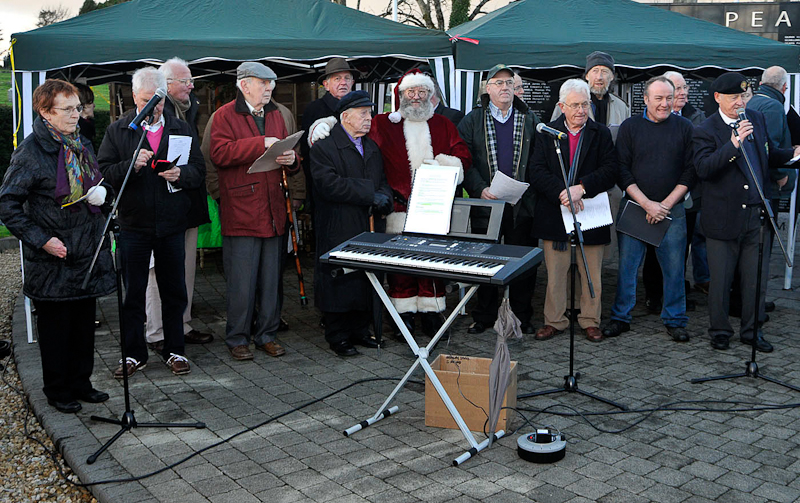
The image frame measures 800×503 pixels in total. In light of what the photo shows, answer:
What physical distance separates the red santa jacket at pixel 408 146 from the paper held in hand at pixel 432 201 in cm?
126

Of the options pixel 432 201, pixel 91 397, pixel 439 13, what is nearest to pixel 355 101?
pixel 432 201

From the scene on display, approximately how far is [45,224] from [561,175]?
365 centimetres

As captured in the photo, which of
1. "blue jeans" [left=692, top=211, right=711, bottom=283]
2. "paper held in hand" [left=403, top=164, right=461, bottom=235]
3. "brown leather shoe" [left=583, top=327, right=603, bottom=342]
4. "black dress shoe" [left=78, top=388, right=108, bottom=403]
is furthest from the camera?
"blue jeans" [left=692, top=211, right=711, bottom=283]

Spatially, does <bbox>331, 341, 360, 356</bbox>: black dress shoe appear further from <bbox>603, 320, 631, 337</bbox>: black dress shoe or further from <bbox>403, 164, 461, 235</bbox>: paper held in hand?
<bbox>603, 320, 631, 337</bbox>: black dress shoe

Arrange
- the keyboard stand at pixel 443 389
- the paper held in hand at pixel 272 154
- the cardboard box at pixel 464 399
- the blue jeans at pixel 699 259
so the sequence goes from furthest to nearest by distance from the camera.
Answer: the blue jeans at pixel 699 259, the paper held in hand at pixel 272 154, the cardboard box at pixel 464 399, the keyboard stand at pixel 443 389

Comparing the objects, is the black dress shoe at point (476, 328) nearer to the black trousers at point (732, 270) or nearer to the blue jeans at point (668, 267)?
the blue jeans at point (668, 267)

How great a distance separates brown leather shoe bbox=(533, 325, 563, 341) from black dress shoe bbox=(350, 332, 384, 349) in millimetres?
1233

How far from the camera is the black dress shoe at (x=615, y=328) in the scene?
638cm

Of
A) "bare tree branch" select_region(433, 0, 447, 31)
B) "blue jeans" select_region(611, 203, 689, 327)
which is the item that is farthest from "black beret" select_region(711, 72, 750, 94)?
"bare tree branch" select_region(433, 0, 447, 31)

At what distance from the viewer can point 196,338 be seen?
6297 mm

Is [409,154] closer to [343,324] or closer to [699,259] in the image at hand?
[343,324]

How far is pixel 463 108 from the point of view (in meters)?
7.14

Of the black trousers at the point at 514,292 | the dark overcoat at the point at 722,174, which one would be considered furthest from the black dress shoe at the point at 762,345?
the black trousers at the point at 514,292

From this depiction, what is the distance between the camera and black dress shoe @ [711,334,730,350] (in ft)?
19.6
